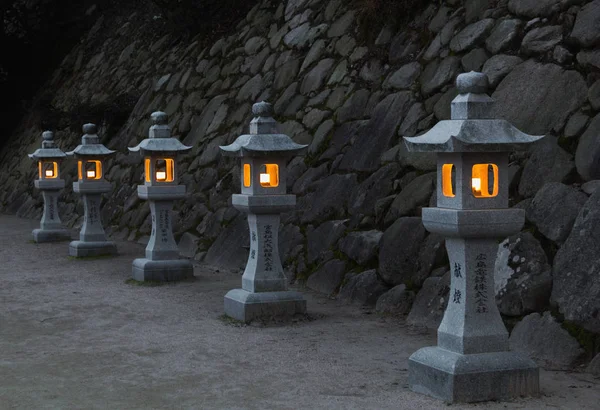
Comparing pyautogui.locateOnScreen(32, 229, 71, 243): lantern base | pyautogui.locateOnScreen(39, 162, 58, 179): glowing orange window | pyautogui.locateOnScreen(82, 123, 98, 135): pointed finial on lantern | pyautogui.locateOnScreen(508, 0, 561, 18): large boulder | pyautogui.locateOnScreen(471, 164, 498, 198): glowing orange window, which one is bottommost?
pyautogui.locateOnScreen(32, 229, 71, 243): lantern base

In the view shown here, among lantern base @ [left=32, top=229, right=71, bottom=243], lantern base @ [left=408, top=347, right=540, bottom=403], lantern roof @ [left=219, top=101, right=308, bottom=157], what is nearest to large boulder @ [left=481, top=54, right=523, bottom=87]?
lantern roof @ [left=219, top=101, right=308, bottom=157]

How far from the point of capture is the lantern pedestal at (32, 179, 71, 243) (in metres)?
15.6

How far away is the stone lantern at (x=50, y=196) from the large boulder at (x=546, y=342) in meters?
10.4

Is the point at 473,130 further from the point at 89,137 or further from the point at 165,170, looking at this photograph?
the point at 89,137

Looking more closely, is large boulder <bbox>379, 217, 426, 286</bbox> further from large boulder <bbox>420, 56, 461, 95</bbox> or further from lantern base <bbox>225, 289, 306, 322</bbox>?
large boulder <bbox>420, 56, 461, 95</bbox>

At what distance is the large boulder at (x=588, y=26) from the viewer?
329 inches

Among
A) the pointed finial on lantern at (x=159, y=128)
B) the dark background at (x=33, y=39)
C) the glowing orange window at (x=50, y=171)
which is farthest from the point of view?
the dark background at (x=33, y=39)

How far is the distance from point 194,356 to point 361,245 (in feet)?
9.72

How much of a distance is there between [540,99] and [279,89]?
236 inches

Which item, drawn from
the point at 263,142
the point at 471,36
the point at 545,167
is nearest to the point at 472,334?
the point at 545,167

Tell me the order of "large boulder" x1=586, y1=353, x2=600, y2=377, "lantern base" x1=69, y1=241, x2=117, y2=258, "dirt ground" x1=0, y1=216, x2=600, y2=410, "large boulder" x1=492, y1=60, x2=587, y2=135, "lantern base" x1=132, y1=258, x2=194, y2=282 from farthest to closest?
"lantern base" x1=69, y1=241, x2=117, y2=258
"lantern base" x1=132, y1=258, x2=194, y2=282
"large boulder" x1=492, y1=60, x2=587, y2=135
"large boulder" x1=586, y1=353, x2=600, y2=377
"dirt ground" x1=0, y1=216, x2=600, y2=410

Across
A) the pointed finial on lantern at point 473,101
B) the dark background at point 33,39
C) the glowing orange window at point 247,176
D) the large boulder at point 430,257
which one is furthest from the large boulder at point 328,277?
the dark background at point 33,39

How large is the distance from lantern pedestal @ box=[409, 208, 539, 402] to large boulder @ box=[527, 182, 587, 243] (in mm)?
1432

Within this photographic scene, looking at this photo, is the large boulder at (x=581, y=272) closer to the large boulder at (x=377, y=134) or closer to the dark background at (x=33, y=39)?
the large boulder at (x=377, y=134)
